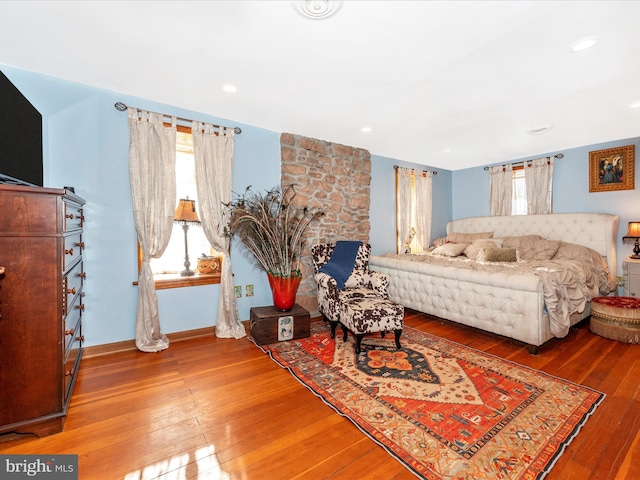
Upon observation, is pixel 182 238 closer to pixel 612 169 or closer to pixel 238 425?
pixel 238 425

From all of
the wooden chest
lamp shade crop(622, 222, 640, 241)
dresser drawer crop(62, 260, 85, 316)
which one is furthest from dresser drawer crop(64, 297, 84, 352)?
lamp shade crop(622, 222, 640, 241)

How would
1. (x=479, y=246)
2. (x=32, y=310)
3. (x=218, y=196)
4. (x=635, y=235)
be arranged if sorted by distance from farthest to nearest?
1. (x=479, y=246)
2. (x=635, y=235)
3. (x=218, y=196)
4. (x=32, y=310)

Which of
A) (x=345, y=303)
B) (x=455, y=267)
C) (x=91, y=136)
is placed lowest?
(x=345, y=303)

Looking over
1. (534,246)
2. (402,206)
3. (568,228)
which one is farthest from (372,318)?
(568,228)

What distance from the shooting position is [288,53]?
2041mm

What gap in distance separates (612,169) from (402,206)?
283 centimetres

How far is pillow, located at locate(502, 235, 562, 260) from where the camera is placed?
3.92 metres

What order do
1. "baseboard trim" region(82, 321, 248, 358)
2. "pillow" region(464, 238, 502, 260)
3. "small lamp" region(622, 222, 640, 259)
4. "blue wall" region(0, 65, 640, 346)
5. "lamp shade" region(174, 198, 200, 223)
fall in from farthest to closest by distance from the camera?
"pillow" region(464, 238, 502, 260)
"small lamp" region(622, 222, 640, 259)
"lamp shade" region(174, 198, 200, 223)
"baseboard trim" region(82, 321, 248, 358)
"blue wall" region(0, 65, 640, 346)

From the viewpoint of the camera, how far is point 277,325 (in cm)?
298

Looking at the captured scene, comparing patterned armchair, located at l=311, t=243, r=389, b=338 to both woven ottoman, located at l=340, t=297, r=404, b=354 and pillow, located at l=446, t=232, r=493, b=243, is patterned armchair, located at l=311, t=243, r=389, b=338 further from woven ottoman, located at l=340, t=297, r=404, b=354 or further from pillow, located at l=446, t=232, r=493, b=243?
pillow, located at l=446, t=232, r=493, b=243

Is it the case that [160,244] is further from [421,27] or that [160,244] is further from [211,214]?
[421,27]

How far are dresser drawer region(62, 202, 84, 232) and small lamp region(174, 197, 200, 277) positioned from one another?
80cm

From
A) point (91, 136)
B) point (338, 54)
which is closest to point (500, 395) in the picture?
point (338, 54)

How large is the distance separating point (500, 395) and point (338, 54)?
2.64 metres
